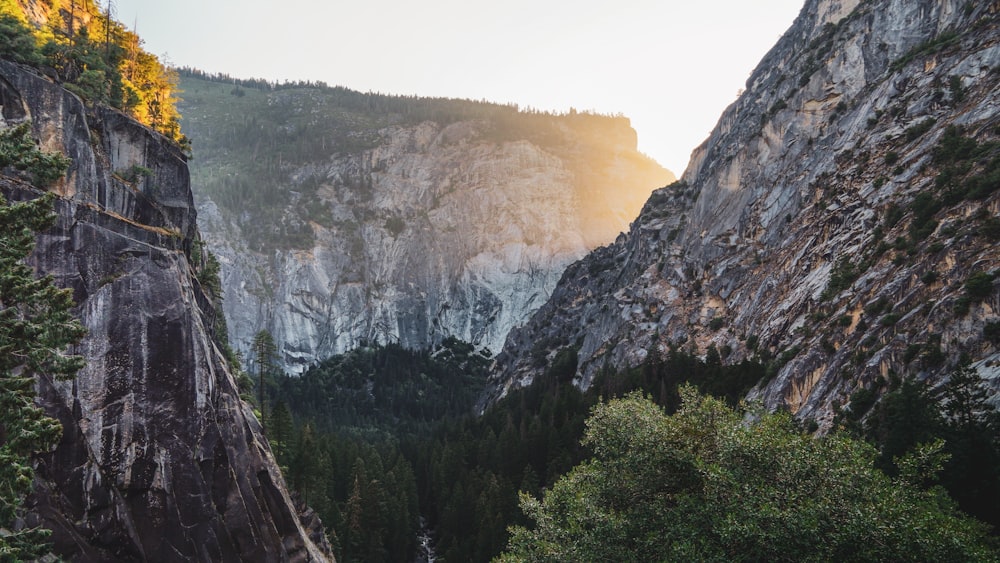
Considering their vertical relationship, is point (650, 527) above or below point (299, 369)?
above

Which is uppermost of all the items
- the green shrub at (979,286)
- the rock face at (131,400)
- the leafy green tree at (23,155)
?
the leafy green tree at (23,155)

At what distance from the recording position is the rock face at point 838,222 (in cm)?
4394

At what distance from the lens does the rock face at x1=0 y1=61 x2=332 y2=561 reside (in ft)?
111

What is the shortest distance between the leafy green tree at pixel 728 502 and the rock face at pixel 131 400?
2140cm

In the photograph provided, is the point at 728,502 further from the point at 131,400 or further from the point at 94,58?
the point at 94,58

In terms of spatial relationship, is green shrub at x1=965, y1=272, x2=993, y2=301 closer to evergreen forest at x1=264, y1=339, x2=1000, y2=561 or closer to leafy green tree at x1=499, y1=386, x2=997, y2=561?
evergreen forest at x1=264, y1=339, x2=1000, y2=561

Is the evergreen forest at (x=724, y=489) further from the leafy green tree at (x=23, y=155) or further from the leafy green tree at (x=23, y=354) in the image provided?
the leafy green tree at (x=23, y=155)

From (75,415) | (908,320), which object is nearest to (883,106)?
(908,320)

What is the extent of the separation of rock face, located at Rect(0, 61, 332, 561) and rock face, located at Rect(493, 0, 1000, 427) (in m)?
38.9

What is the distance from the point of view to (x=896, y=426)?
32.9 meters

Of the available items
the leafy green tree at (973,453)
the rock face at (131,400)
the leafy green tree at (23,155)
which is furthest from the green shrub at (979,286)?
the rock face at (131,400)

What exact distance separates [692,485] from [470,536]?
48716 millimetres

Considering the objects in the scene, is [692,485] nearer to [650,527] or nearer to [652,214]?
[650,527]

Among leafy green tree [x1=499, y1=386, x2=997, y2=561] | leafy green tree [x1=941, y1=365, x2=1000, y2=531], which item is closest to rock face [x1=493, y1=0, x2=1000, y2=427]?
leafy green tree [x1=941, y1=365, x2=1000, y2=531]
